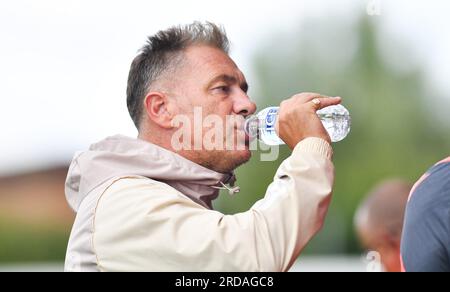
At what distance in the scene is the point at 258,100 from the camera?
12930mm

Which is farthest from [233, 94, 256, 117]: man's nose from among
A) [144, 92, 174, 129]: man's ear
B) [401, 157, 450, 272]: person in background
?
[401, 157, 450, 272]: person in background

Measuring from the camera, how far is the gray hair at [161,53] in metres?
2.74

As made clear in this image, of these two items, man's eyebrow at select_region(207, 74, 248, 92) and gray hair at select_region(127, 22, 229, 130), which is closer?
man's eyebrow at select_region(207, 74, 248, 92)

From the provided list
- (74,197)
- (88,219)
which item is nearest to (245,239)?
(88,219)

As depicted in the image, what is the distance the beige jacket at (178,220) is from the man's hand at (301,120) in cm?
4

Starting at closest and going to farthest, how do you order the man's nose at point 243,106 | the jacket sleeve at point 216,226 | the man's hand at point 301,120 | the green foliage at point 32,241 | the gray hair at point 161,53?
the jacket sleeve at point 216,226, the man's hand at point 301,120, the man's nose at point 243,106, the gray hair at point 161,53, the green foliage at point 32,241

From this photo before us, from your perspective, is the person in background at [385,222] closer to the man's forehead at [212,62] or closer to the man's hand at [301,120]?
the man's forehead at [212,62]

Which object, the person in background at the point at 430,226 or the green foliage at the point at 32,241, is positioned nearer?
the person in background at the point at 430,226

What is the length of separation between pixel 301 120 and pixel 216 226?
1.21 ft

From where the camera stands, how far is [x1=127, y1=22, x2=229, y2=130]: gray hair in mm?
2742

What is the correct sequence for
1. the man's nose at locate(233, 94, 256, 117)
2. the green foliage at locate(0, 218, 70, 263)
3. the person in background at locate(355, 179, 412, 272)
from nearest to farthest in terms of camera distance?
the man's nose at locate(233, 94, 256, 117) < the person in background at locate(355, 179, 412, 272) < the green foliage at locate(0, 218, 70, 263)

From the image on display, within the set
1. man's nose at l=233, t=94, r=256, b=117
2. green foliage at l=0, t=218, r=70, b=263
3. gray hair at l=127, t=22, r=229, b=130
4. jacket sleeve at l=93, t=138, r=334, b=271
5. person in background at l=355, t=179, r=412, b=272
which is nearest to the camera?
jacket sleeve at l=93, t=138, r=334, b=271

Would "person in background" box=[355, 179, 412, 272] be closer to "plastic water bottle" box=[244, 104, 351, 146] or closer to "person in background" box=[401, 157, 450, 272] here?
"plastic water bottle" box=[244, 104, 351, 146]

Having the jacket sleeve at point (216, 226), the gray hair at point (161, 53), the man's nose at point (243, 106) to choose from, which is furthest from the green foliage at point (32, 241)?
the jacket sleeve at point (216, 226)
